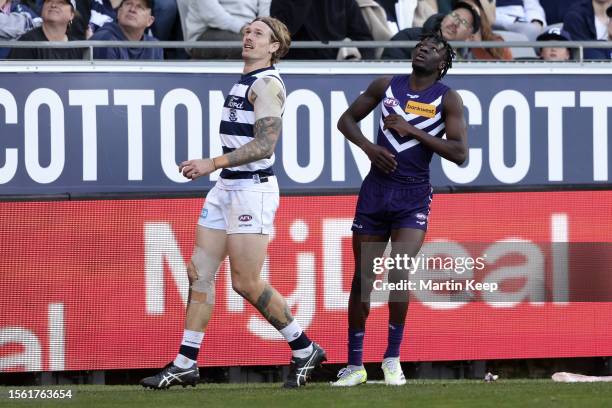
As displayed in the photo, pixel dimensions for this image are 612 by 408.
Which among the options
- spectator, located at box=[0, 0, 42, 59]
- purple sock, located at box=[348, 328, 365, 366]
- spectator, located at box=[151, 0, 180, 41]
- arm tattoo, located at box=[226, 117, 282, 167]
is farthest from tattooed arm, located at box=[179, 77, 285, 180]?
spectator, located at box=[151, 0, 180, 41]

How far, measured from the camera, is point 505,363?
11.1m

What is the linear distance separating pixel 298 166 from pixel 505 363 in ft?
7.73

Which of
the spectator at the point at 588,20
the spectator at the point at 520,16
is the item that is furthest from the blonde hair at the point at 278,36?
the spectator at the point at 520,16

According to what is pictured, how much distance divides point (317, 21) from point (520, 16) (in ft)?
10.4

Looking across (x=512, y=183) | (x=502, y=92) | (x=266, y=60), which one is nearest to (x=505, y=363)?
(x=512, y=183)

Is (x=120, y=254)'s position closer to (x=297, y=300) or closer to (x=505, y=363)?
(x=297, y=300)

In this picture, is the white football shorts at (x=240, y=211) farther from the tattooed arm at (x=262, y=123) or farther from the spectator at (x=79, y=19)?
the spectator at (x=79, y=19)

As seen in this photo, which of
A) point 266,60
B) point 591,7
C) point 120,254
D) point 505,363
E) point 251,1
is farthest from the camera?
point 591,7

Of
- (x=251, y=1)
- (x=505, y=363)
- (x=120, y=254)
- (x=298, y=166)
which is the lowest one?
(x=505, y=363)

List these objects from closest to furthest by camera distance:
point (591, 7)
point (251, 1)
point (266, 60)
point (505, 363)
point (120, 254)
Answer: point (266, 60) → point (120, 254) → point (505, 363) → point (251, 1) → point (591, 7)

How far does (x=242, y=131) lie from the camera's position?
335 inches

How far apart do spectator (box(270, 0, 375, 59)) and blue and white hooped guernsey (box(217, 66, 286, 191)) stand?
2.99 meters

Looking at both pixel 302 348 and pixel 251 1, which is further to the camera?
pixel 251 1

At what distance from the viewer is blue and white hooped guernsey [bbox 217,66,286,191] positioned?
8.48m
